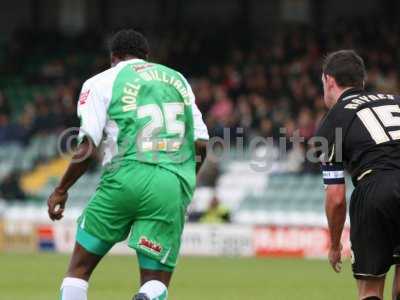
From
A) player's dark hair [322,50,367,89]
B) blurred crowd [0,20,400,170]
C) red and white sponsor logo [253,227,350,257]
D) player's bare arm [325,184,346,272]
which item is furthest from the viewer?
blurred crowd [0,20,400,170]

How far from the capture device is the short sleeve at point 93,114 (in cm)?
670

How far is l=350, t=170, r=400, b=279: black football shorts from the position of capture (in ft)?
22.1

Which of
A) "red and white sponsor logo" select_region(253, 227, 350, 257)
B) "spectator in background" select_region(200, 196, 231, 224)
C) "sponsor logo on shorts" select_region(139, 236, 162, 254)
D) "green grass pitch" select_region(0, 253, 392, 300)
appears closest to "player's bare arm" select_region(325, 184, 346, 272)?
"sponsor logo on shorts" select_region(139, 236, 162, 254)

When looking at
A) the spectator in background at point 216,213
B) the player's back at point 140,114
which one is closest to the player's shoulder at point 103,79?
the player's back at point 140,114

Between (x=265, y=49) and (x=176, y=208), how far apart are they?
63.3ft

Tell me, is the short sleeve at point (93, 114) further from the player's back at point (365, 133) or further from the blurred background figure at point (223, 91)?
the blurred background figure at point (223, 91)

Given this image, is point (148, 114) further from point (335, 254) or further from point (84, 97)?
point (335, 254)

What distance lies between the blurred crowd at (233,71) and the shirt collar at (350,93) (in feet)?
44.8

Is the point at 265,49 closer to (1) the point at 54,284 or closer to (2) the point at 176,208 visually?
(1) the point at 54,284

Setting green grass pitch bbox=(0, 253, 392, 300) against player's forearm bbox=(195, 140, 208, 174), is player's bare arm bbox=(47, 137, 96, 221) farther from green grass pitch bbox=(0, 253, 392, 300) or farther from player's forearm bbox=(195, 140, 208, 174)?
green grass pitch bbox=(0, 253, 392, 300)

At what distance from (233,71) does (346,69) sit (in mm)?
17782

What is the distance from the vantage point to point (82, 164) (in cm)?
671

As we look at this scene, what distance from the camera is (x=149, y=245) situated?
6.72 m

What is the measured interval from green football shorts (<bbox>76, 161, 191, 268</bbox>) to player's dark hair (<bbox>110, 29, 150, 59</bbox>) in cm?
71
